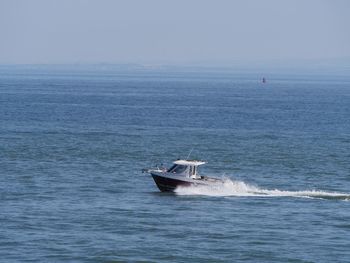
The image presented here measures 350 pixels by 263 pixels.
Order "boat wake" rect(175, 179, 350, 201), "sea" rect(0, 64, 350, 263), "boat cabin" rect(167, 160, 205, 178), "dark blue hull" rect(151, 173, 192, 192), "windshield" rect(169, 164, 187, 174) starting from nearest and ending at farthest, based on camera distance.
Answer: "sea" rect(0, 64, 350, 263) < "boat wake" rect(175, 179, 350, 201) < "dark blue hull" rect(151, 173, 192, 192) < "boat cabin" rect(167, 160, 205, 178) < "windshield" rect(169, 164, 187, 174)

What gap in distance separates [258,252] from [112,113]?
90.9 meters

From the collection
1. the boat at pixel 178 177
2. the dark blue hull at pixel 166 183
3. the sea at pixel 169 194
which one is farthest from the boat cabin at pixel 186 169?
the sea at pixel 169 194

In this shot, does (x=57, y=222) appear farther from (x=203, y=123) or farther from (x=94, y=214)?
(x=203, y=123)

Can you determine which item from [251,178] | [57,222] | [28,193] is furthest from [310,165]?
[57,222]

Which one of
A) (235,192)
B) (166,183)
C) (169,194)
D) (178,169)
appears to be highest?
(178,169)

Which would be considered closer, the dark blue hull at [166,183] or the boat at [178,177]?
the boat at [178,177]

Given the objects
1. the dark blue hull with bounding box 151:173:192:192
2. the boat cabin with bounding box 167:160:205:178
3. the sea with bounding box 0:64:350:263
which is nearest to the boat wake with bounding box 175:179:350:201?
the sea with bounding box 0:64:350:263

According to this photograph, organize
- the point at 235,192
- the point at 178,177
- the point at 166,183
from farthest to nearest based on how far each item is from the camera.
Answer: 1. the point at 166,183
2. the point at 178,177
3. the point at 235,192

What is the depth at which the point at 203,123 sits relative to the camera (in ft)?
400

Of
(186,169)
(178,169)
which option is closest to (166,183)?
(178,169)

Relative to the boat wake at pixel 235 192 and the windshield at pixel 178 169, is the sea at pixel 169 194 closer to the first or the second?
the boat wake at pixel 235 192

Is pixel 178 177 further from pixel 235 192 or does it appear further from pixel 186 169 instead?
pixel 235 192

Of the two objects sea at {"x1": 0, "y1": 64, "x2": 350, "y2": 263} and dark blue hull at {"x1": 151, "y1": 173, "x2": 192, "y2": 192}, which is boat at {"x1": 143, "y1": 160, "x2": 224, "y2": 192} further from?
sea at {"x1": 0, "y1": 64, "x2": 350, "y2": 263}

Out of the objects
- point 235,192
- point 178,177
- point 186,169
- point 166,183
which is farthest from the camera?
point 186,169
